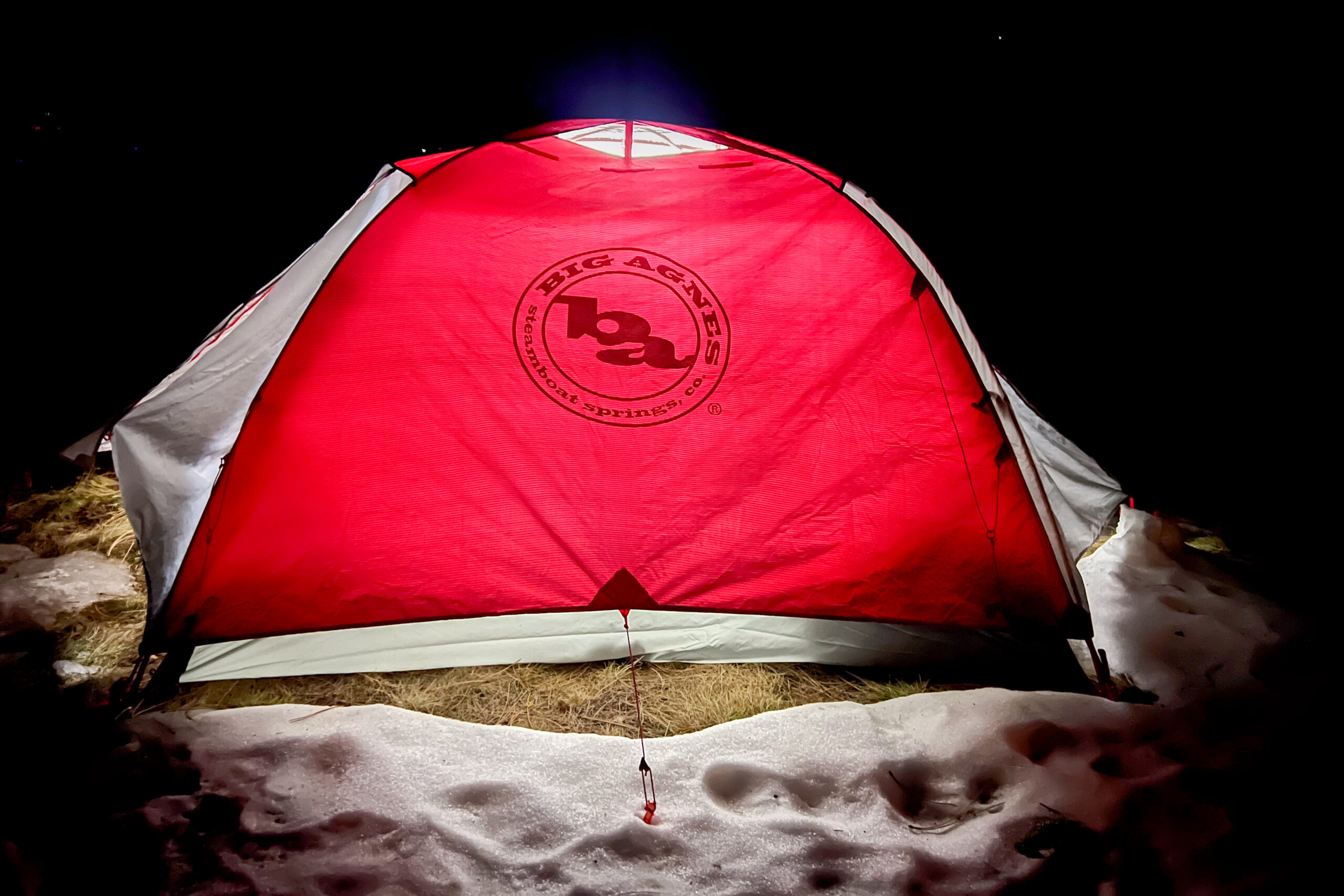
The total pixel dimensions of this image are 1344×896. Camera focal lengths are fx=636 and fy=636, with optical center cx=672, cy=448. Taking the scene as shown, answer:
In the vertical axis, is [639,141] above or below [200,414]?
above

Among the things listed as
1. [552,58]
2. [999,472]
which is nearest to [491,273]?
[999,472]

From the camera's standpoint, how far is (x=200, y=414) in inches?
71.6

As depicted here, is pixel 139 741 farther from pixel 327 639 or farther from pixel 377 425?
pixel 377 425

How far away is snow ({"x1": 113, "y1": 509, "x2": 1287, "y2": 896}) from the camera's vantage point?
4.38 ft

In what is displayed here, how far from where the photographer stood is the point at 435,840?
140 cm

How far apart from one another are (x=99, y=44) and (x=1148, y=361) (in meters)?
10.9

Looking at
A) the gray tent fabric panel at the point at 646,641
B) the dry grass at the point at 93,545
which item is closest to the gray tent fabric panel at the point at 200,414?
the dry grass at the point at 93,545

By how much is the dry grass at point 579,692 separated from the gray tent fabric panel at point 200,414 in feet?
1.50

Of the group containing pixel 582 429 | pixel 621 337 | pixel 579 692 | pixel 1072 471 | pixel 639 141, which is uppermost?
pixel 639 141

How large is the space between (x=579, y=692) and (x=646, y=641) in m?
0.28

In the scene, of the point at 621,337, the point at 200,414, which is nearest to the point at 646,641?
the point at 621,337

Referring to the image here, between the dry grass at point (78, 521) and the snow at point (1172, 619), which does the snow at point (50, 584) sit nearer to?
the dry grass at point (78, 521)

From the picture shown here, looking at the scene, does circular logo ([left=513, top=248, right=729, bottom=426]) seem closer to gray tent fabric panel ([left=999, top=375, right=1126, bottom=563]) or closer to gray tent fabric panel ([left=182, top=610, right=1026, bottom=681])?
gray tent fabric panel ([left=182, top=610, right=1026, bottom=681])

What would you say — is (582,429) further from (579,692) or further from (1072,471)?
(1072,471)
